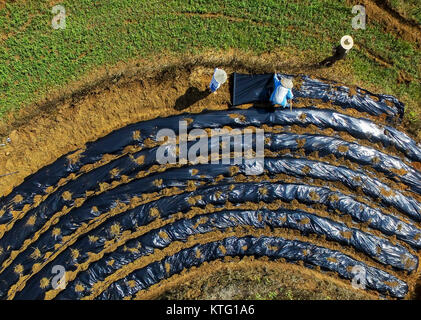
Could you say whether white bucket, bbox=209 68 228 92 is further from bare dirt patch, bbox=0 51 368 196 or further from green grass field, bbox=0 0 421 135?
green grass field, bbox=0 0 421 135

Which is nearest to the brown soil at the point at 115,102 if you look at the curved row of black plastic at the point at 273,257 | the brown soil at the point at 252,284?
the curved row of black plastic at the point at 273,257

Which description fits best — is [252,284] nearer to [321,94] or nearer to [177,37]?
[321,94]

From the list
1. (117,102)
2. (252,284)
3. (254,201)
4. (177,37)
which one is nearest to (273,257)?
(252,284)

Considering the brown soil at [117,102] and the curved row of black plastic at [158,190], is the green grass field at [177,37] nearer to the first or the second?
the brown soil at [117,102]

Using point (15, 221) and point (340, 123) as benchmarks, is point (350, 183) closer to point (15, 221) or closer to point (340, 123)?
point (340, 123)
